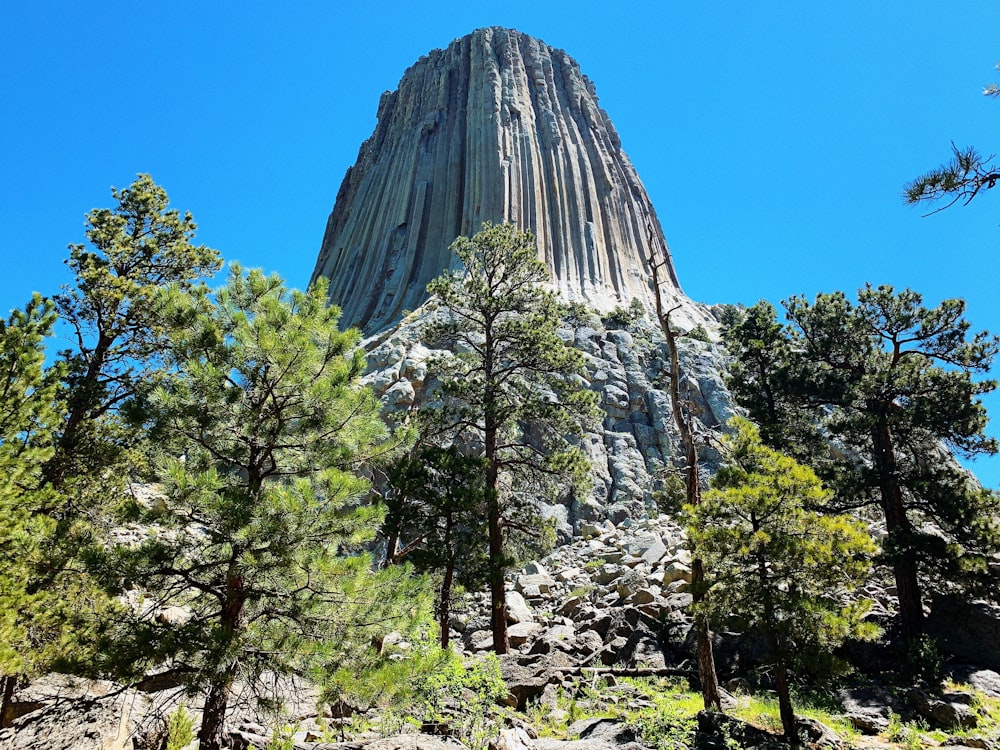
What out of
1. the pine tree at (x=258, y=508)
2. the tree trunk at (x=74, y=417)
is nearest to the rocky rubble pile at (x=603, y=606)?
the pine tree at (x=258, y=508)

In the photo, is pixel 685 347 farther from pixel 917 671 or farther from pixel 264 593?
pixel 264 593

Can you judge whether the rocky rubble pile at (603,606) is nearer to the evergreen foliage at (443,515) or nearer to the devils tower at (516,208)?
the evergreen foliage at (443,515)

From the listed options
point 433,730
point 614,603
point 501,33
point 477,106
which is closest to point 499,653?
point 614,603

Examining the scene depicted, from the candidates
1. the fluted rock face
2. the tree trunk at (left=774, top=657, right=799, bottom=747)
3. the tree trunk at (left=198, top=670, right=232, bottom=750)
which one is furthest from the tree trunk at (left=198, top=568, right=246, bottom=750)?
the fluted rock face

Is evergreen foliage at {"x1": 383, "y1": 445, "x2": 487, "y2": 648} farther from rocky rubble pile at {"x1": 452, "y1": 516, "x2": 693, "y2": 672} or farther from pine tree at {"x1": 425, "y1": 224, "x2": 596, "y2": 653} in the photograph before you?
rocky rubble pile at {"x1": 452, "y1": 516, "x2": 693, "y2": 672}

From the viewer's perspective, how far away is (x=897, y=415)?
1553cm

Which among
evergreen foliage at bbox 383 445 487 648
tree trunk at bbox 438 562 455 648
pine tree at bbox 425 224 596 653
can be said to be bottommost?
tree trunk at bbox 438 562 455 648

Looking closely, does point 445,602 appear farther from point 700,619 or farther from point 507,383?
point 507,383

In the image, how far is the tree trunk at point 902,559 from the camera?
13711 millimetres

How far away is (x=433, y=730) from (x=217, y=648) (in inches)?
109

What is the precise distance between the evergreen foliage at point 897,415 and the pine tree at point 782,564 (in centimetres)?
662

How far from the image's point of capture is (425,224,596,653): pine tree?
14.8 metres

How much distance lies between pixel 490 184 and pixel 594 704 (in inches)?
1949

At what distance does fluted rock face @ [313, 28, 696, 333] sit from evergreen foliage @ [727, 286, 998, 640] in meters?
27.2
